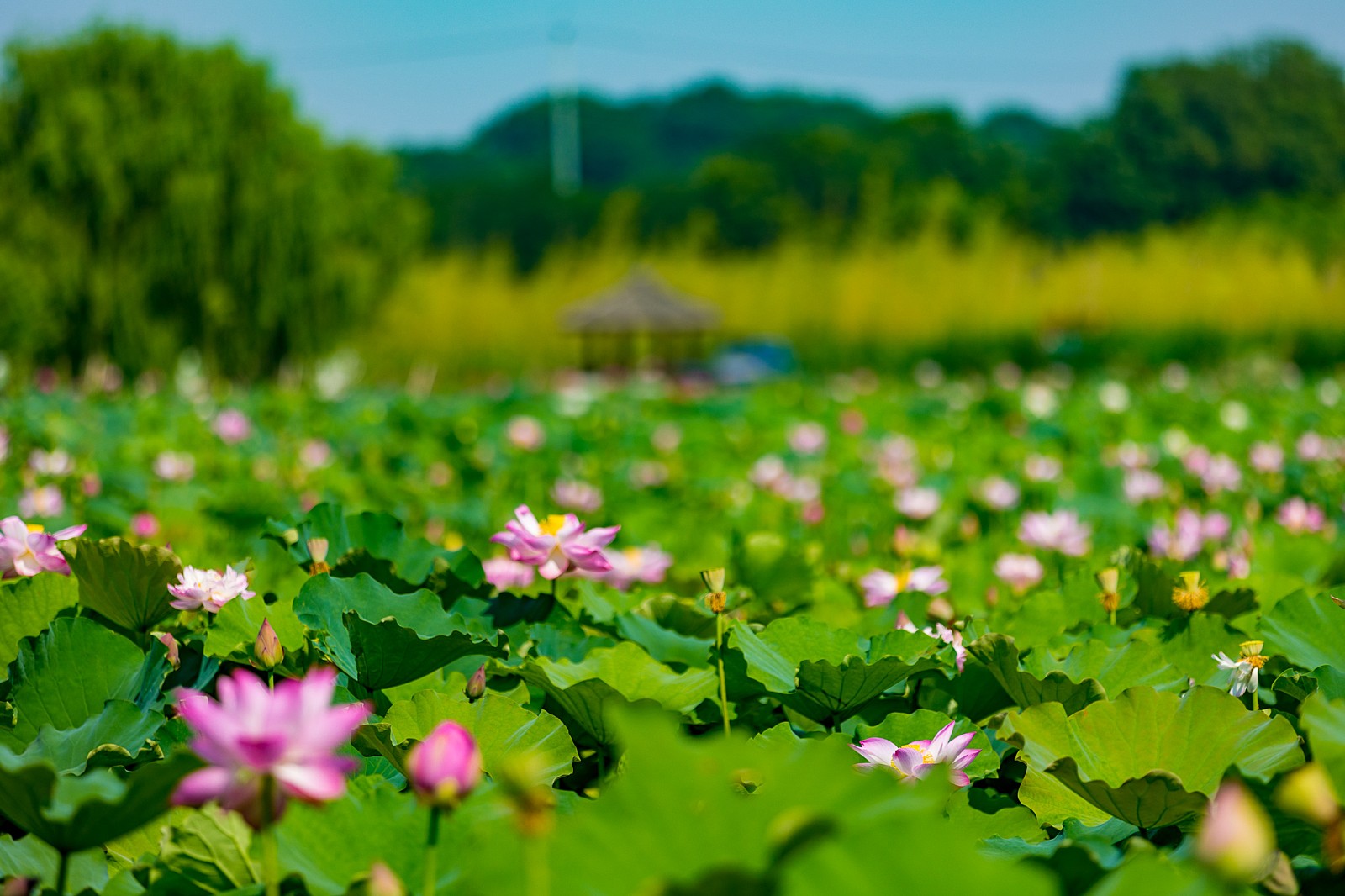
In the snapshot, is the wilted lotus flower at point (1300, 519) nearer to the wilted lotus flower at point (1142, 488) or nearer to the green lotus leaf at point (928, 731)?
the wilted lotus flower at point (1142, 488)

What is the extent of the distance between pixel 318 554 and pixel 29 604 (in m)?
0.29

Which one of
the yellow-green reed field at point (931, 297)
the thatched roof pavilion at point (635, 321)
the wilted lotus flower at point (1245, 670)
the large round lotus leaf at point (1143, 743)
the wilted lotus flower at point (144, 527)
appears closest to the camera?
the large round lotus leaf at point (1143, 743)

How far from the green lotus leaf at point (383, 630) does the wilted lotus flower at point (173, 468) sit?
6.29 ft

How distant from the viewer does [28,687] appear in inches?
41.9

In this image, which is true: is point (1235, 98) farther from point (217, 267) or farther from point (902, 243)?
point (217, 267)

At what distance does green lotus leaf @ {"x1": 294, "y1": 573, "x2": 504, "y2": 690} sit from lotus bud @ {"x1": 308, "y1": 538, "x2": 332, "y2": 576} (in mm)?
145

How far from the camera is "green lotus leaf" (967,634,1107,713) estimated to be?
3.44 feet

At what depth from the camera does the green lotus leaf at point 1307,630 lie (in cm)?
115

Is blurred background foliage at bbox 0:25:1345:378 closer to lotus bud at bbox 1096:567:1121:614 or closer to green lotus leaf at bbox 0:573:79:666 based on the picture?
green lotus leaf at bbox 0:573:79:666

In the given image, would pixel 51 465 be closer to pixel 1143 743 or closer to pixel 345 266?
pixel 1143 743

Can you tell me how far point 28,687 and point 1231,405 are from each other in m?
5.33

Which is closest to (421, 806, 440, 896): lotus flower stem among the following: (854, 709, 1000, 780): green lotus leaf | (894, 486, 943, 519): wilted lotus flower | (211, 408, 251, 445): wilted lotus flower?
(854, 709, 1000, 780): green lotus leaf

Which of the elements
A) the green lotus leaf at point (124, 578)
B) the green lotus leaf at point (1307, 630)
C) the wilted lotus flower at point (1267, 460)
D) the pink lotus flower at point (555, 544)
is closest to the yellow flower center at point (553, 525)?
the pink lotus flower at point (555, 544)

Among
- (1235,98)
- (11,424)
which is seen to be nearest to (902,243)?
(11,424)
